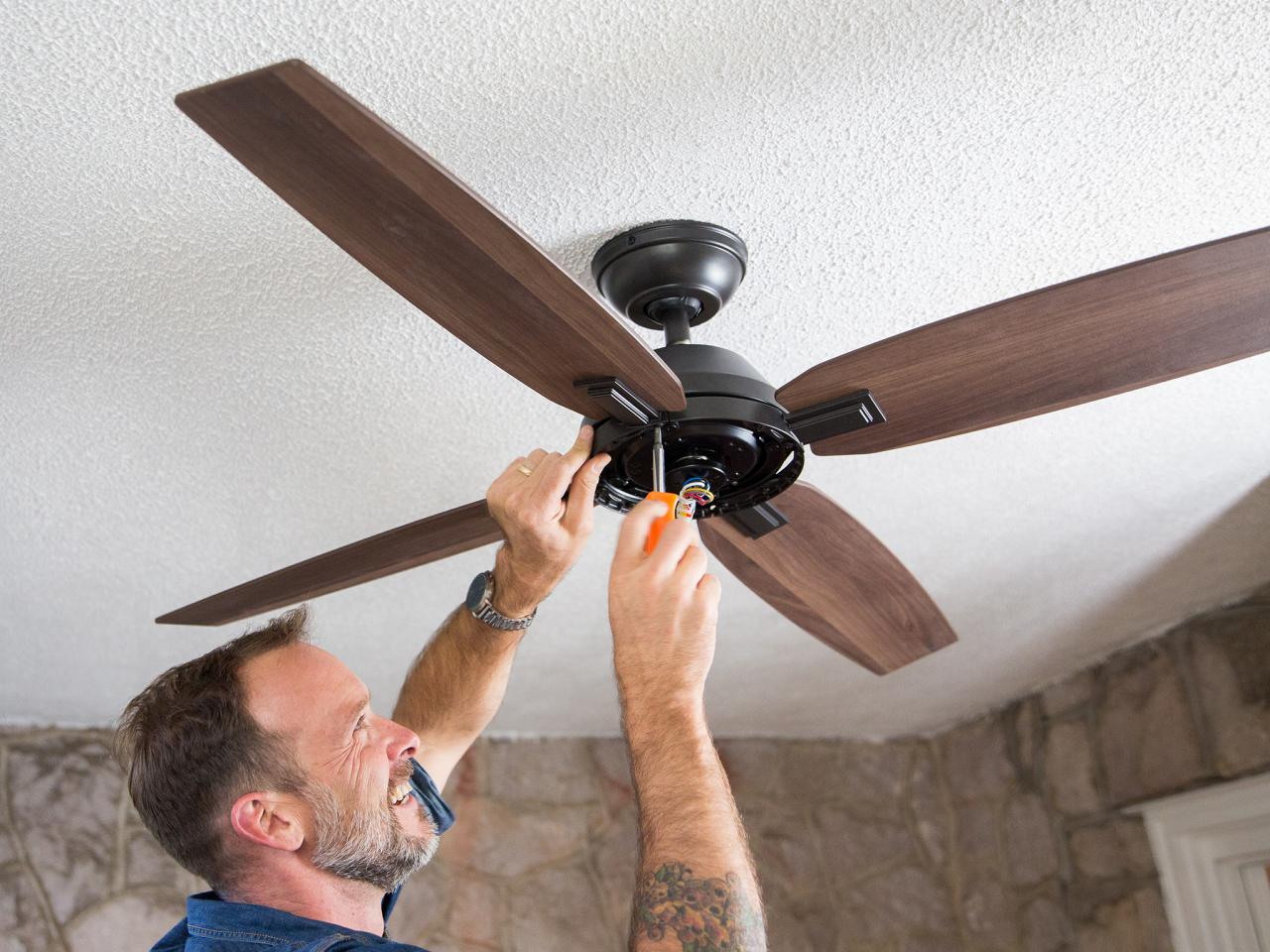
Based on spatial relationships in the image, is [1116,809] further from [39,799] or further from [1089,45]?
[39,799]

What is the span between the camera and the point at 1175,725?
115 inches

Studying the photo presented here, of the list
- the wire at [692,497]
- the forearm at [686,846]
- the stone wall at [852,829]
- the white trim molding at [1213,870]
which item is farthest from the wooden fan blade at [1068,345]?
the white trim molding at [1213,870]

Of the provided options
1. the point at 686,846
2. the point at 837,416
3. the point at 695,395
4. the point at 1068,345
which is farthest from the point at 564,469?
the point at 1068,345

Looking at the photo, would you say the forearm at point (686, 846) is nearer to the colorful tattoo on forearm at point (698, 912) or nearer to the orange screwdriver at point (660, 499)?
the colorful tattoo on forearm at point (698, 912)

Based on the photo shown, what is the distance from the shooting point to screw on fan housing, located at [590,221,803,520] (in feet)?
3.95

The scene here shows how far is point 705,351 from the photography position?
127 cm

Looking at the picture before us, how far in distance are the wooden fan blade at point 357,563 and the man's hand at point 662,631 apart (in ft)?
1.11

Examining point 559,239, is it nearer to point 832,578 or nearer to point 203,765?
point 832,578

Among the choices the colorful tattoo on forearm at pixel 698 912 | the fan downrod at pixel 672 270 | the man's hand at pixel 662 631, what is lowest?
the colorful tattoo on forearm at pixel 698 912

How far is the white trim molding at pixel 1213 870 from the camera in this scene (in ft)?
9.27

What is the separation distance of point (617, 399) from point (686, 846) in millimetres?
412

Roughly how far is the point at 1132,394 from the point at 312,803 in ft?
4.48

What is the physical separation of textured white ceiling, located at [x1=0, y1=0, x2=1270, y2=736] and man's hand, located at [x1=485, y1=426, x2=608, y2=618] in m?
0.33

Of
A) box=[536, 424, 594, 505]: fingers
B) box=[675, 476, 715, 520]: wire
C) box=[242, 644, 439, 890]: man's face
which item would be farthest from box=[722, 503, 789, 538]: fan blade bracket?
box=[242, 644, 439, 890]: man's face
